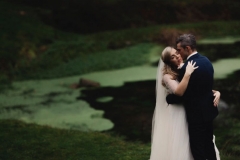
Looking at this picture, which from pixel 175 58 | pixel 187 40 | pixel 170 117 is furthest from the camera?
pixel 170 117

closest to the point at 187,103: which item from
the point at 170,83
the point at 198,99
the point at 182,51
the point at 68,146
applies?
the point at 198,99

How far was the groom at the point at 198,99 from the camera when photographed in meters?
4.29

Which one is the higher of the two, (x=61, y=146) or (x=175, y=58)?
(x=175, y=58)

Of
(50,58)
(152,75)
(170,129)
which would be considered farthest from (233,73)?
(170,129)

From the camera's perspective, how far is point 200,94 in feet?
14.2

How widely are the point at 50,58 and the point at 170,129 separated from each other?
12686 mm

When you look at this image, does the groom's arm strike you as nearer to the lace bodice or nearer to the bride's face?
the lace bodice

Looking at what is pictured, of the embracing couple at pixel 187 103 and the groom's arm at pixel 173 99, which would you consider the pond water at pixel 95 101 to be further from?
the groom's arm at pixel 173 99

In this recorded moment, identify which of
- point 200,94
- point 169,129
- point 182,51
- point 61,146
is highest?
point 182,51

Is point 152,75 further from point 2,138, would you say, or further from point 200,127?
point 200,127

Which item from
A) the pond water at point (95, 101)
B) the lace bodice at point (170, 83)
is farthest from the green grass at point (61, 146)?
the lace bodice at point (170, 83)

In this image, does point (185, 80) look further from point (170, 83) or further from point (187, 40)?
point (187, 40)

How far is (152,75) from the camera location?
13891 mm

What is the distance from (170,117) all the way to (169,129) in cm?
14
